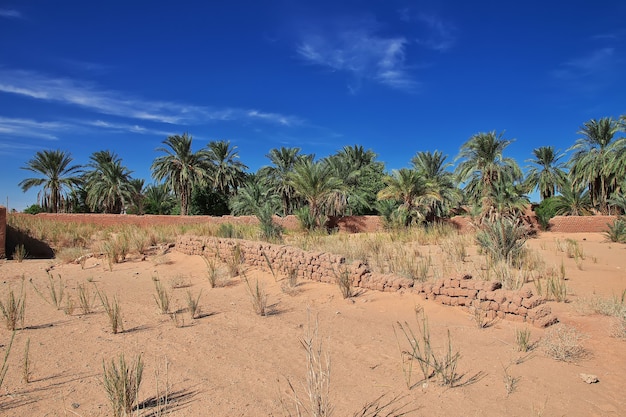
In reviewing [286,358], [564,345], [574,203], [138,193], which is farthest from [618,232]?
[138,193]

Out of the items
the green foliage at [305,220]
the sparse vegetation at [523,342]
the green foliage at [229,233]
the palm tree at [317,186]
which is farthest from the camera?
the palm tree at [317,186]

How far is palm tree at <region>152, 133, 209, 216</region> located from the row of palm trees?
86 mm

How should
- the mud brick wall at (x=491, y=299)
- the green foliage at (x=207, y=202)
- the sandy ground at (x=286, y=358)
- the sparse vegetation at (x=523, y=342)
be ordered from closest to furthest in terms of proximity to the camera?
the sandy ground at (x=286, y=358) → the sparse vegetation at (x=523, y=342) → the mud brick wall at (x=491, y=299) → the green foliage at (x=207, y=202)

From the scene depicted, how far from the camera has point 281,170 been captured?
108ft

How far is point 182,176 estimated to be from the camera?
105 ft

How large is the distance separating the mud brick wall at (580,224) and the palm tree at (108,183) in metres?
33.3

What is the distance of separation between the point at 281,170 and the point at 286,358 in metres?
28.8

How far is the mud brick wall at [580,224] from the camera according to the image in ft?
69.7

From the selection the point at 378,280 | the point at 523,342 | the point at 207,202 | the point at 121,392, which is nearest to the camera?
the point at 121,392

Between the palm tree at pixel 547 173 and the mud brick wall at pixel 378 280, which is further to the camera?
the palm tree at pixel 547 173

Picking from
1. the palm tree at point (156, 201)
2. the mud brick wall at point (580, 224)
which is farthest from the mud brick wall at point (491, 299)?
the palm tree at point (156, 201)

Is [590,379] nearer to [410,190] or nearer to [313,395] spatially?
[313,395]

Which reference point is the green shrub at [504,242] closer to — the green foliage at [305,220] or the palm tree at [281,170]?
the green foliage at [305,220]

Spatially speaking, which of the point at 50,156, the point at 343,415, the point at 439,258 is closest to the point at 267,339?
the point at 343,415
